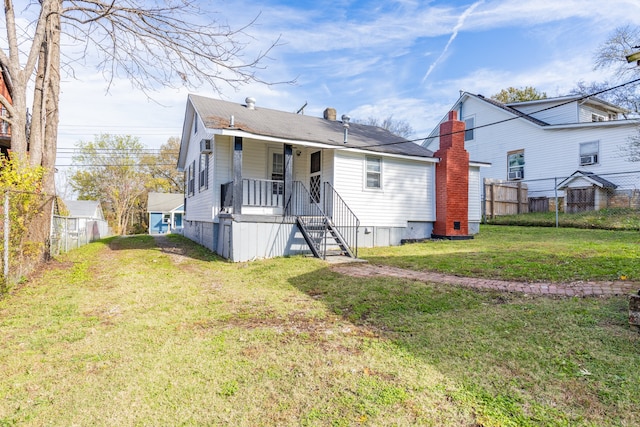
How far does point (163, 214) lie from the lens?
34312mm

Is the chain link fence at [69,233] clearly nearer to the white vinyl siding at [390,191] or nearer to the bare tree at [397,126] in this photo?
the white vinyl siding at [390,191]

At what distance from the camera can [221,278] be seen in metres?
7.03

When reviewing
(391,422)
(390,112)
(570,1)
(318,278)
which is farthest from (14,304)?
(390,112)

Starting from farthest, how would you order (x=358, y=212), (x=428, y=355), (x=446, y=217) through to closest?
(x=446, y=217) < (x=358, y=212) < (x=428, y=355)

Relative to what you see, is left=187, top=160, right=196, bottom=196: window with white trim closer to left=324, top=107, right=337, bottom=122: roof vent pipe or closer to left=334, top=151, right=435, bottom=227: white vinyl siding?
left=324, top=107, right=337, bottom=122: roof vent pipe

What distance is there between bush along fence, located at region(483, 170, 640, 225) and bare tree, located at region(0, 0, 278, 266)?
48.2 ft

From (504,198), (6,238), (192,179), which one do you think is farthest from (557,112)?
(6,238)

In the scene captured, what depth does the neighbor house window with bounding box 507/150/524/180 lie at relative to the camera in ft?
65.7

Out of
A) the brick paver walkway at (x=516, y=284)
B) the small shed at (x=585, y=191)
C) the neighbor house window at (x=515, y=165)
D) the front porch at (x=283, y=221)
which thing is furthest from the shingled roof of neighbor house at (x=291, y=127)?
the neighbor house window at (x=515, y=165)

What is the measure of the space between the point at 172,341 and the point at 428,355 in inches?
99.0

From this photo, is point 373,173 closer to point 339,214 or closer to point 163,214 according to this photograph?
point 339,214

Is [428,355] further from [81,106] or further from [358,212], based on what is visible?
[81,106]

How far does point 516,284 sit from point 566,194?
589 inches

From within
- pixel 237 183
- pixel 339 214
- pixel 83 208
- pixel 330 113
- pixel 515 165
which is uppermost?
pixel 330 113
